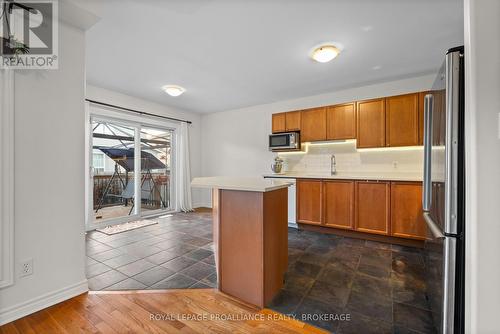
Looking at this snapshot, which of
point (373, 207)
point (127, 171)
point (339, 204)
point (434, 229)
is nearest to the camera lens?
point (434, 229)

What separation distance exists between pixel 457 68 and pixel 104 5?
2.59 metres

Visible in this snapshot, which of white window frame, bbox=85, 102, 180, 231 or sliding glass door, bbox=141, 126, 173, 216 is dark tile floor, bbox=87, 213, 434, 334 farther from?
sliding glass door, bbox=141, 126, 173, 216

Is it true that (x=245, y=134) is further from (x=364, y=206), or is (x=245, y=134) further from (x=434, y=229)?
(x=434, y=229)

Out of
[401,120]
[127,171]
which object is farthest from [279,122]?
[127,171]

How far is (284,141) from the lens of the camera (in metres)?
4.05

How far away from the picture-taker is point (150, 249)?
278 centimetres

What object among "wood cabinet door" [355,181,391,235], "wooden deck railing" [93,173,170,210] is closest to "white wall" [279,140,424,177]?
"wood cabinet door" [355,181,391,235]

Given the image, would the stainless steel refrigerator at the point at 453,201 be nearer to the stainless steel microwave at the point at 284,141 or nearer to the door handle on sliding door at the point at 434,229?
the door handle on sliding door at the point at 434,229

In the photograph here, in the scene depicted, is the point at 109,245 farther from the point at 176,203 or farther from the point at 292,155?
the point at 292,155

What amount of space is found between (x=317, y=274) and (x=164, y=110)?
445 cm

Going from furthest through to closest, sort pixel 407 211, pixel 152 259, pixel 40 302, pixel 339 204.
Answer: pixel 339 204, pixel 407 211, pixel 152 259, pixel 40 302

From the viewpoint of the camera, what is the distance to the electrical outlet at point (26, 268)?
60.7 inches

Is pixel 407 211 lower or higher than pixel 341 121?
lower

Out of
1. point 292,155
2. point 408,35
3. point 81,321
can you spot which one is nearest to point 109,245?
point 81,321
